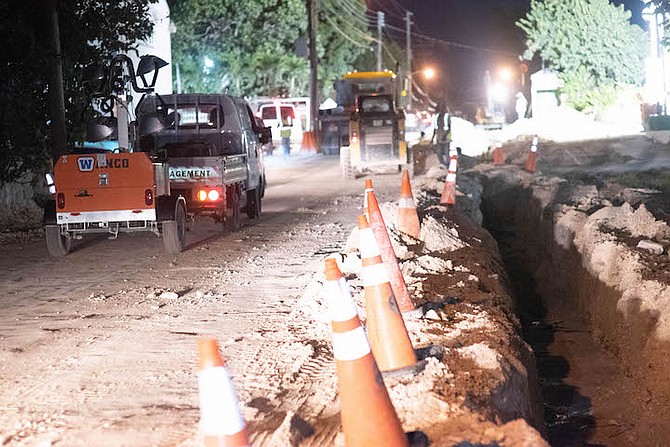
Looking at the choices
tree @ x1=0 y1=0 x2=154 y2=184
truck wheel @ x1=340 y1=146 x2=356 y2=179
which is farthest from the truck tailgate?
truck wheel @ x1=340 y1=146 x2=356 y2=179

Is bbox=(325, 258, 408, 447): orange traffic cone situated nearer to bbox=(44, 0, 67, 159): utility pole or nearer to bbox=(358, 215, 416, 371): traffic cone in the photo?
bbox=(358, 215, 416, 371): traffic cone

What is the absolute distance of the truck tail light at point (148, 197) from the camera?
11805 mm

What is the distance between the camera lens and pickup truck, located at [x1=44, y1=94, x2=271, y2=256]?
11773 mm

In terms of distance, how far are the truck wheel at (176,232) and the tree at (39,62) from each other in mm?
5342

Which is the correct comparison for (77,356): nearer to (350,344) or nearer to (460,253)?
(350,344)

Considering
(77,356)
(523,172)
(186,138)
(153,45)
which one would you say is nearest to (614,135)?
(523,172)

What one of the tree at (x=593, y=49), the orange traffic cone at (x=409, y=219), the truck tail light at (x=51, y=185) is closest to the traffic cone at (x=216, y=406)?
the orange traffic cone at (x=409, y=219)

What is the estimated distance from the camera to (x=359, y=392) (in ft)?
14.2

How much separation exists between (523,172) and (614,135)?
1180 cm

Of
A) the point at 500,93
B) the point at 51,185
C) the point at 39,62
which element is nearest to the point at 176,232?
the point at 51,185

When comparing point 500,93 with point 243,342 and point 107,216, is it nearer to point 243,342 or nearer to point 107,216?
point 107,216

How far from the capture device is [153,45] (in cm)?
3703

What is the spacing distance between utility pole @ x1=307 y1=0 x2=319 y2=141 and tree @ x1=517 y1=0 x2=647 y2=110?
12103 mm

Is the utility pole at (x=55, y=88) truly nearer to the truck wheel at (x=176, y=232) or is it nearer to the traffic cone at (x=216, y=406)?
the truck wheel at (x=176, y=232)
